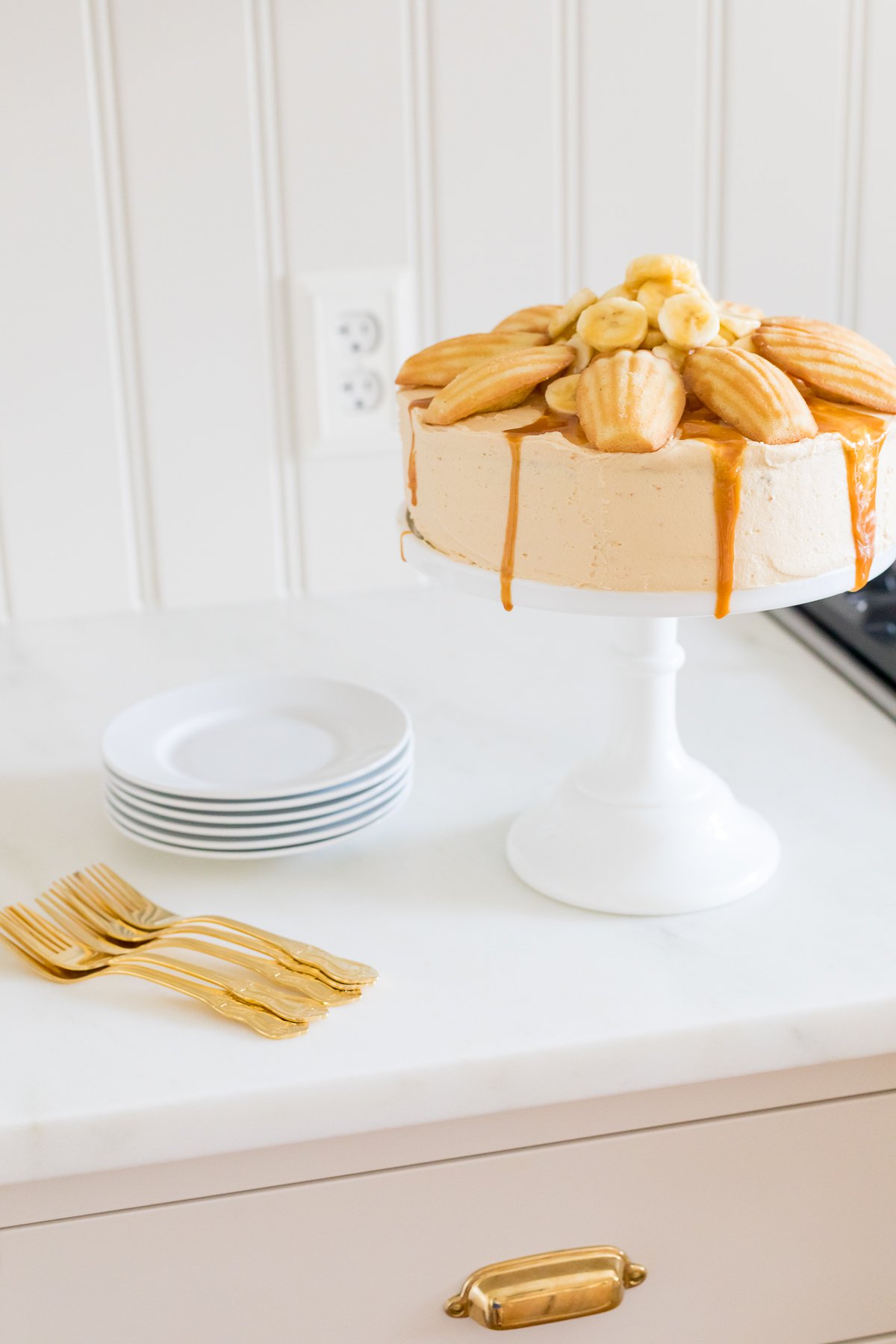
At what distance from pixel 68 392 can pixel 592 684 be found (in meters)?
0.52

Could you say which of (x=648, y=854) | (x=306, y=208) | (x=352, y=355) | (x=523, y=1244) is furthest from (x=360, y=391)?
(x=523, y=1244)

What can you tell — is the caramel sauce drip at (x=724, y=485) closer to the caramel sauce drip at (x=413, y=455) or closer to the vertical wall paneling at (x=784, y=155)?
the caramel sauce drip at (x=413, y=455)

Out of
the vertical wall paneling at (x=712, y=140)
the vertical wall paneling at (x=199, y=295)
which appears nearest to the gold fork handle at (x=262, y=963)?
the vertical wall paneling at (x=199, y=295)

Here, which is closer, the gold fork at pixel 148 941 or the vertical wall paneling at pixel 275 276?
the gold fork at pixel 148 941

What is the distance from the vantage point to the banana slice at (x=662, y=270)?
0.71 m

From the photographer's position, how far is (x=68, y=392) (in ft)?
3.92

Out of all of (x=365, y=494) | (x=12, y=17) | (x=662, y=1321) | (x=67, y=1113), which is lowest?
(x=662, y=1321)

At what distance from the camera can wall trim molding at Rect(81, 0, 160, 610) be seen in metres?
1.11

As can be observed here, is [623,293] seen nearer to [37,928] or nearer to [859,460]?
[859,460]

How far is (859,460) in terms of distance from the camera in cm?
67

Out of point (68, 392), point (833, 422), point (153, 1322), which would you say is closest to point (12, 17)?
point (68, 392)

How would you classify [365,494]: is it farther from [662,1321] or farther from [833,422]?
[662,1321]

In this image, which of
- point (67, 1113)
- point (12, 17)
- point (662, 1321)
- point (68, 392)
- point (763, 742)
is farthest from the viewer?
point (68, 392)

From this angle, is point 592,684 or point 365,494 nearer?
Result: point 592,684
